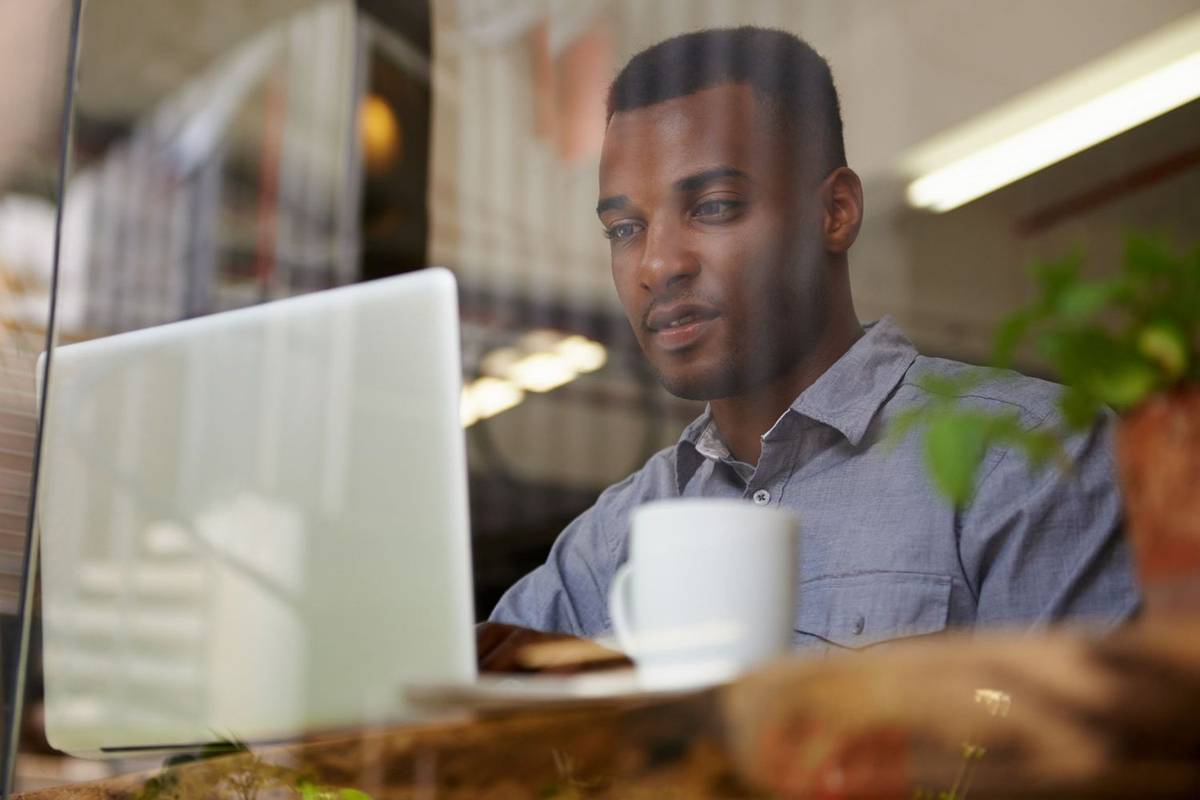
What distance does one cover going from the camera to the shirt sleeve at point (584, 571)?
138 cm

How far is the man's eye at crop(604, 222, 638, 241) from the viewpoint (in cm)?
147

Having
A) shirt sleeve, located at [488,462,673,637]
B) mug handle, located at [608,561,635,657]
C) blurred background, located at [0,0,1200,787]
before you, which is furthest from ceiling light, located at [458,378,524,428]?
mug handle, located at [608,561,635,657]

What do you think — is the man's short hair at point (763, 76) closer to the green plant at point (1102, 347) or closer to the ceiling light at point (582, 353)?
the ceiling light at point (582, 353)

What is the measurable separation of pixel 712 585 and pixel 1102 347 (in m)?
0.22

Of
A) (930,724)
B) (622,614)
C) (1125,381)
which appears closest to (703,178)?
(622,614)

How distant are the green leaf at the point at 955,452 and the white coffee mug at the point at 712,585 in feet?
0.40

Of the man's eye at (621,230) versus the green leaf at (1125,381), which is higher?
the man's eye at (621,230)

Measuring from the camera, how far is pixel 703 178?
1.40 metres

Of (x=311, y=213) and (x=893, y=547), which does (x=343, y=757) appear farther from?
(x=311, y=213)

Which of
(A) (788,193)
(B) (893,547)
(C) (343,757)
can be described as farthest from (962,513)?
(C) (343,757)

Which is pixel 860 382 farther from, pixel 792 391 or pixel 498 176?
pixel 498 176

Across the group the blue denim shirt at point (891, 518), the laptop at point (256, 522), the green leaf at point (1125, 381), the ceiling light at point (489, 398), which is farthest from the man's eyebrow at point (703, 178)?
the green leaf at point (1125, 381)

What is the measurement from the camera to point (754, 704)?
0.57m

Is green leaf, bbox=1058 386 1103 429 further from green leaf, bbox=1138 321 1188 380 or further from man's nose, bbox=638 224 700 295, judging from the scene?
man's nose, bbox=638 224 700 295
